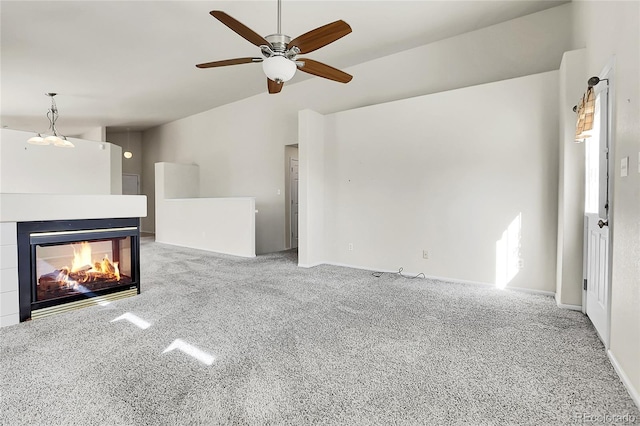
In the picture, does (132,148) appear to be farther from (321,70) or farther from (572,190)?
(572,190)

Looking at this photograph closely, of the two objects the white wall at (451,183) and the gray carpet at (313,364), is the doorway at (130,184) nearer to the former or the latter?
the white wall at (451,183)

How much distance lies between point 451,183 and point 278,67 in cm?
281

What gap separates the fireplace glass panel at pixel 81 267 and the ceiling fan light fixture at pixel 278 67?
2434 millimetres

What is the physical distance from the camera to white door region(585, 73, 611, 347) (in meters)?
2.32

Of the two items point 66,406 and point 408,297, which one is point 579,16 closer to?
point 408,297

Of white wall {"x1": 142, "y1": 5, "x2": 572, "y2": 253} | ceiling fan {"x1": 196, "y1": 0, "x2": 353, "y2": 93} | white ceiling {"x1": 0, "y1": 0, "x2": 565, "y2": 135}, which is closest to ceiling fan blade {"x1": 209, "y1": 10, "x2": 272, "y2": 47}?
ceiling fan {"x1": 196, "y1": 0, "x2": 353, "y2": 93}

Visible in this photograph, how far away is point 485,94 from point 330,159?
7.88 ft

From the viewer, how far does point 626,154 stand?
1.91 m

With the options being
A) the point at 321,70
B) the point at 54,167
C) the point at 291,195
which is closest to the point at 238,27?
the point at 321,70

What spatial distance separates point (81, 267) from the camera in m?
3.14

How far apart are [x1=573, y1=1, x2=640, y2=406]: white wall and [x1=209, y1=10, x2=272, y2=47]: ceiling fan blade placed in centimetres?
233

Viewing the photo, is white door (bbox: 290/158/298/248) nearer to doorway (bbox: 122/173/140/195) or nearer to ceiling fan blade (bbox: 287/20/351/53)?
ceiling fan blade (bbox: 287/20/351/53)

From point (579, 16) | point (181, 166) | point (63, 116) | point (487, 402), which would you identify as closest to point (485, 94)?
point (579, 16)

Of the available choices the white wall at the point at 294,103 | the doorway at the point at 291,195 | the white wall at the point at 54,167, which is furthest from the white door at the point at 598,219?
the white wall at the point at 54,167
